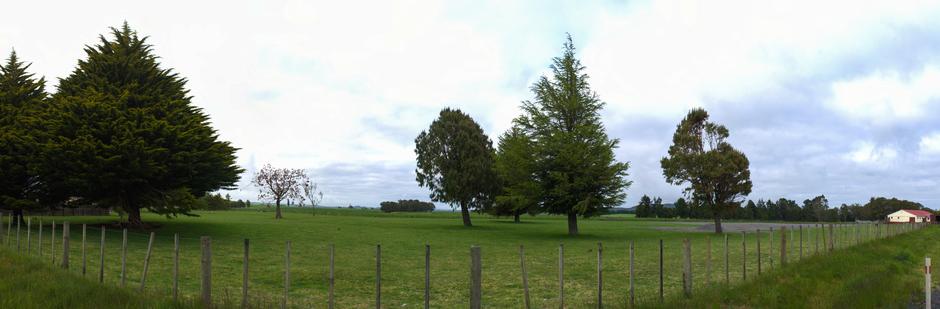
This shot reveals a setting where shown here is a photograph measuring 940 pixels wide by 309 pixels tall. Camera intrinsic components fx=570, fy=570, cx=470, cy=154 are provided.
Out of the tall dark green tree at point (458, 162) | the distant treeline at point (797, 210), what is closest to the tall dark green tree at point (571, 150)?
the tall dark green tree at point (458, 162)

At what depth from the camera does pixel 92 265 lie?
18812 millimetres

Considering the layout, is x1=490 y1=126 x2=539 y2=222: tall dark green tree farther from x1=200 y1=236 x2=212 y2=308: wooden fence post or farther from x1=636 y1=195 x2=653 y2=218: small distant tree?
x1=636 y1=195 x2=653 y2=218: small distant tree

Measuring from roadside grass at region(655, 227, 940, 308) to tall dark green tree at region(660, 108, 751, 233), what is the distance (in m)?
31.5

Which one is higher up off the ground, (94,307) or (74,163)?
(74,163)

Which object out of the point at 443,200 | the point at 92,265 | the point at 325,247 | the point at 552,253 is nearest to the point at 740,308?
the point at 552,253

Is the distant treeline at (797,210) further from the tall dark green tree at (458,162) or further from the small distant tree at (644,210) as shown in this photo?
the tall dark green tree at (458,162)

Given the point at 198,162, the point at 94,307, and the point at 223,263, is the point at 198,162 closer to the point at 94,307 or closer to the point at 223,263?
the point at 223,263

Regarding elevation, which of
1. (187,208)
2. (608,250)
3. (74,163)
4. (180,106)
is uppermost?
(180,106)

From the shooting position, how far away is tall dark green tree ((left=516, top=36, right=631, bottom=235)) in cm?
4309

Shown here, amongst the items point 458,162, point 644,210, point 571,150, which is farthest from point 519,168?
point 644,210

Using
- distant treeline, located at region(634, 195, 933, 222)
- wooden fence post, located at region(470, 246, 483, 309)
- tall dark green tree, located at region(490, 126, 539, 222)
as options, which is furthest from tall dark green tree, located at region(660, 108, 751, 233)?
distant treeline, located at region(634, 195, 933, 222)

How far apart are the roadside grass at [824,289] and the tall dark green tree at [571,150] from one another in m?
24.1

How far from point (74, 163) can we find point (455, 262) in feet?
70.3

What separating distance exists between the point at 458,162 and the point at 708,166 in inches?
940
